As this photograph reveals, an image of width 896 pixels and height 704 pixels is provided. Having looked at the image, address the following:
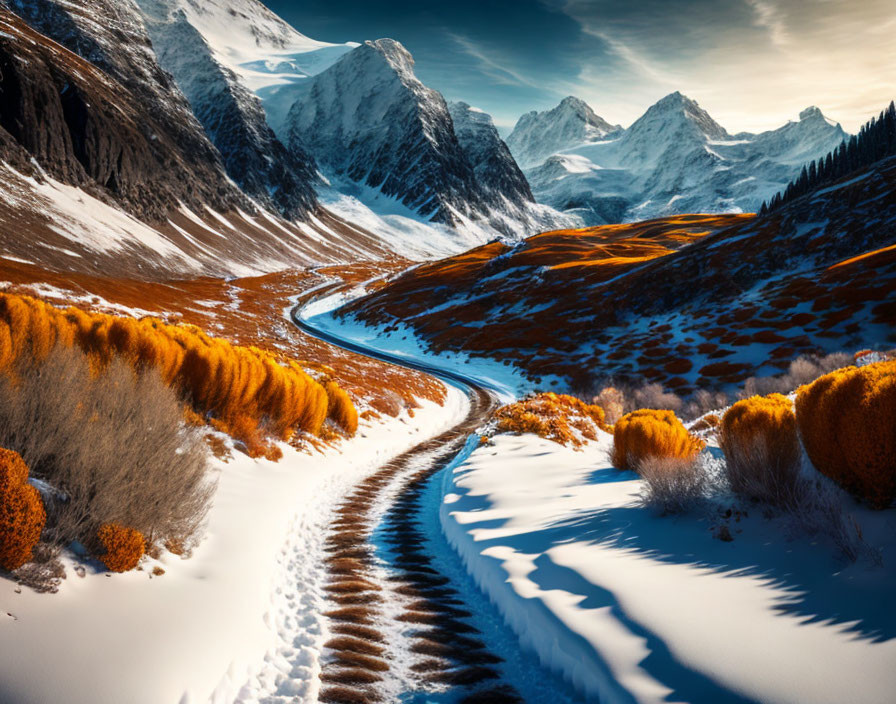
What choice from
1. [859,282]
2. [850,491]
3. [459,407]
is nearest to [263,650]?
[850,491]

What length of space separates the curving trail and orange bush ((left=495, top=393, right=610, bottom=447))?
642 centimetres

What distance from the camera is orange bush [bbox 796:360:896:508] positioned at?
4.90 meters

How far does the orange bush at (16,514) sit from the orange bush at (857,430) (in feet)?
25.6

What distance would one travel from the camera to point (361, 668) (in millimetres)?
4969

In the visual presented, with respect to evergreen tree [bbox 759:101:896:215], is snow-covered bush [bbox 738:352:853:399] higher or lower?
lower

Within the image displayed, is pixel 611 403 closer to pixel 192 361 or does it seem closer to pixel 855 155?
pixel 192 361

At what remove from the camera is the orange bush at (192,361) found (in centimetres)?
826

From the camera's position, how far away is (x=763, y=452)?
6207 mm

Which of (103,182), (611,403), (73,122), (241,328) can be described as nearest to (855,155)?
(611,403)

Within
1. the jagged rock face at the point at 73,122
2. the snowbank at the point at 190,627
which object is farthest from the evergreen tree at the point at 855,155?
the jagged rock face at the point at 73,122

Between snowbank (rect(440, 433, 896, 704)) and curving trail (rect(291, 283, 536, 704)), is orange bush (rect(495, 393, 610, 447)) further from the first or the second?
snowbank (rect(440, 433, 896, 704))

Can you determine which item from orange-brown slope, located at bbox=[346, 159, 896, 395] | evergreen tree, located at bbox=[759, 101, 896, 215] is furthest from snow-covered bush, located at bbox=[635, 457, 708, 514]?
evergreen tree, located at bbox=[759, 101, 896, 215]

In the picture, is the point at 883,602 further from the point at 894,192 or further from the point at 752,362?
the point at 894,192

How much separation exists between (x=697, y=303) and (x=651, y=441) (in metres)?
40.1
